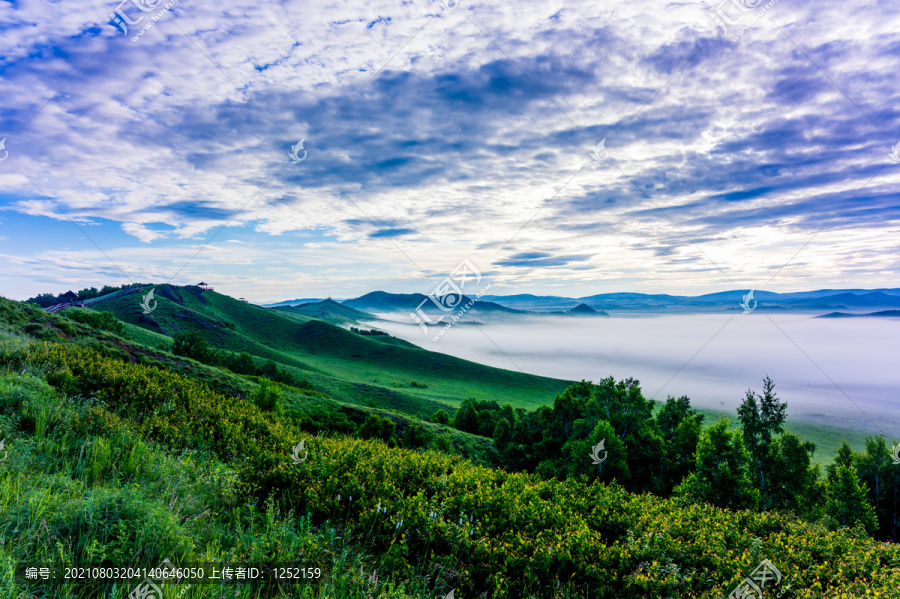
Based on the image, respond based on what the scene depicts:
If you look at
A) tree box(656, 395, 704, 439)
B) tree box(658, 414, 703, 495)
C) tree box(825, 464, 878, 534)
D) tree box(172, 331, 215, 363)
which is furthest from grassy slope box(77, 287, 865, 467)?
tree box(825, 464, 878, 534)


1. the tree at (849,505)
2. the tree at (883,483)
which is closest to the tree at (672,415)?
the tree at (849,505)

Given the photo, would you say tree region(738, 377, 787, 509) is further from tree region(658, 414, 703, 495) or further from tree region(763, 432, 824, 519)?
tree region(658, 414, 703, 495)

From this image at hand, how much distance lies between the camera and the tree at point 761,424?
92.8 ft

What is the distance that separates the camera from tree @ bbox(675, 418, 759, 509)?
2384 centimetres

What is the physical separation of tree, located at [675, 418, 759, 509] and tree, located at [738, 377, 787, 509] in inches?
125

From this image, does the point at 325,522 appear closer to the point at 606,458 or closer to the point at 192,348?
the point at 606,458

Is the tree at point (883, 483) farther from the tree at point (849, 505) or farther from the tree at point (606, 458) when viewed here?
the tree at point (606, 458)

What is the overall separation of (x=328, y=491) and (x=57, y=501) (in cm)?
329

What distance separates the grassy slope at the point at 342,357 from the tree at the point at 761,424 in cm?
6849

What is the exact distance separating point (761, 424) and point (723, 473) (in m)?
6.99

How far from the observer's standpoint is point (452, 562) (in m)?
5.23

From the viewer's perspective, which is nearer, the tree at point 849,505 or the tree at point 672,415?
the tree at point 849,505

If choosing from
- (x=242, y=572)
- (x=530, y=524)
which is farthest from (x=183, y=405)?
(x=530, y=524)

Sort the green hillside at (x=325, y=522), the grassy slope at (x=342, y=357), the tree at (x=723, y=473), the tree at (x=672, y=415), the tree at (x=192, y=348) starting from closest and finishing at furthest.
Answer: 1. the green hillside at (x=325, y=522)
2. the tree at (x=723, y=473)
3. the tree at (x=672, y=415)
4. the tree at (x=192, y=348)
5. the grassy slope at (x=342, y=357)
